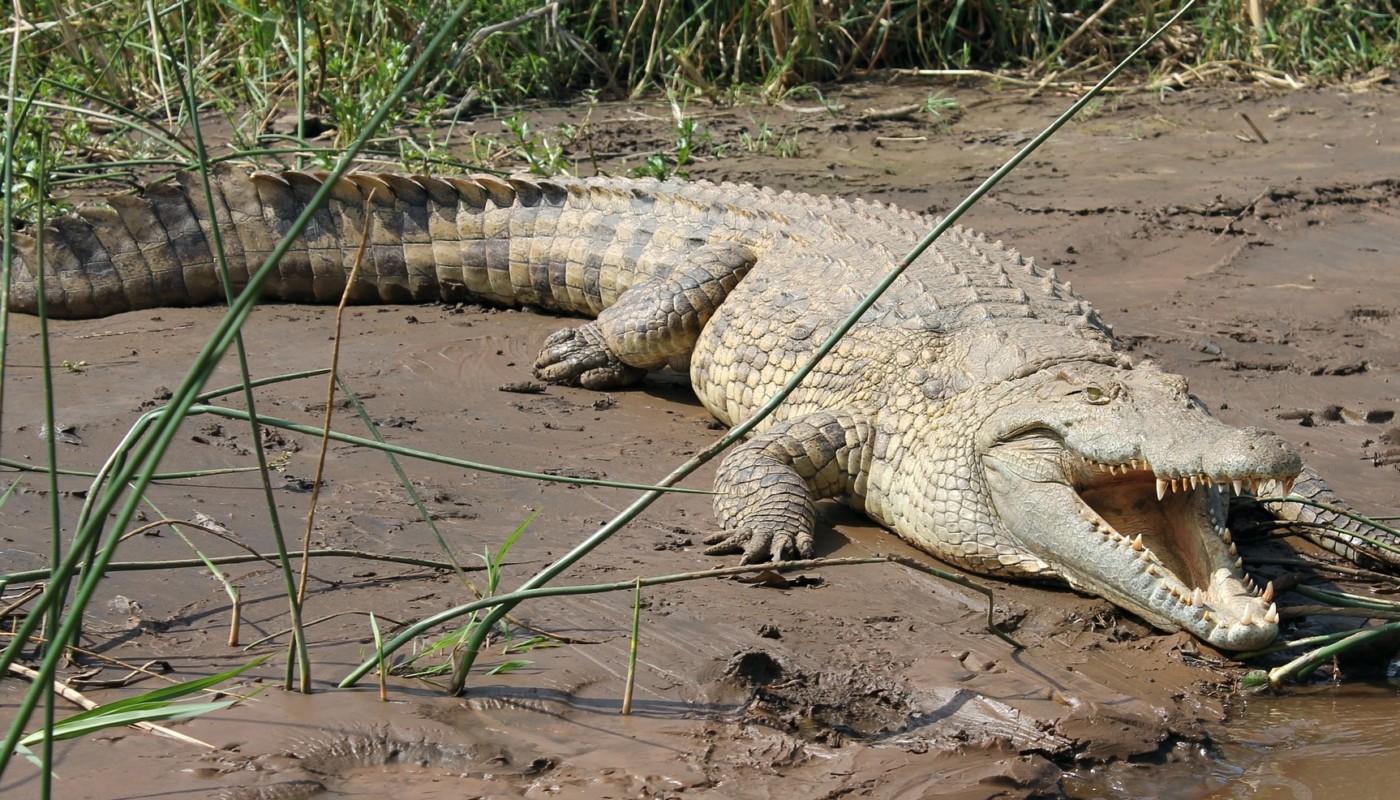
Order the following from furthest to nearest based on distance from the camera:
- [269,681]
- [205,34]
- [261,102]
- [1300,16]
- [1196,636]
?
[1300,16]
[205,34]
[261,102]
[1196,636]
[269,681]

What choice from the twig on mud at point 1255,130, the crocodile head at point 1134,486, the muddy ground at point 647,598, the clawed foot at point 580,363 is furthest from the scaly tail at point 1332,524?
the twig on mud at point 1255,130

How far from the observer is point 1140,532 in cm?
374

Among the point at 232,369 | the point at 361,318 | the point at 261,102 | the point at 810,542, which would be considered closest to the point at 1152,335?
the point at 810,542

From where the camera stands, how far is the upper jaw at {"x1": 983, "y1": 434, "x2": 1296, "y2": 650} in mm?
3371

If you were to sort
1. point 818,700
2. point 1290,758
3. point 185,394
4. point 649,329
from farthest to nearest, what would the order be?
point 649,329, point 1290,758, point 818,700, point 185,394

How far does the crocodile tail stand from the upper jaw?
8.47 feet

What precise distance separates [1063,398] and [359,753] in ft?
7.00

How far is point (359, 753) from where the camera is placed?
8.57 ft

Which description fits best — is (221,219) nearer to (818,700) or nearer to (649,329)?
(649,329)

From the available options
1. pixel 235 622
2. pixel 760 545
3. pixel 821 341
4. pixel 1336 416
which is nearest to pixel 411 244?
pixel 821 341

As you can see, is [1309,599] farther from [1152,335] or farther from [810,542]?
[1152,335]

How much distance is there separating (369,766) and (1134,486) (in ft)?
7.27

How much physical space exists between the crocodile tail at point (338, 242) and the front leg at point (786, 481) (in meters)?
1.83

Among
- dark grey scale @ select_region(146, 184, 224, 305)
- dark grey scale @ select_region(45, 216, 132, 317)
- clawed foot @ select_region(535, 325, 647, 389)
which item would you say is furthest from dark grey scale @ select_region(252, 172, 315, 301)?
clawed foot @ select_region(535, 325, 647, 389)
